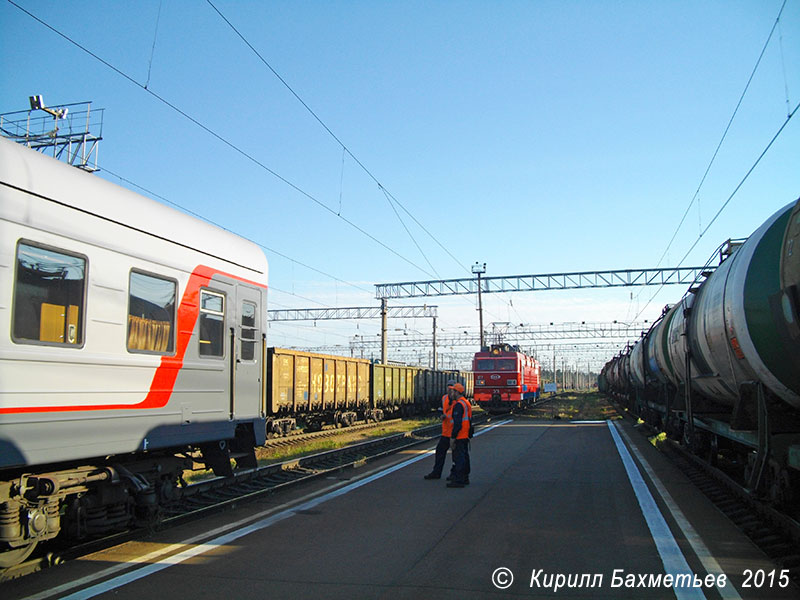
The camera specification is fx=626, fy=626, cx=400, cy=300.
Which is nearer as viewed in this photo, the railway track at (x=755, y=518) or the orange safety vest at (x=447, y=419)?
the railway track at (x=755, y=518)

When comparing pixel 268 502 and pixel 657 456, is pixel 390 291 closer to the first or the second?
pixel 657 456

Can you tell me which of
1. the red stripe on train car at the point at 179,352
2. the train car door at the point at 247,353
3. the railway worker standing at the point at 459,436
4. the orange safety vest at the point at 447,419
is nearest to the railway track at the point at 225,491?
the train car door at the point at 247,353

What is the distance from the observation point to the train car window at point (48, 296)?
4.97 meters

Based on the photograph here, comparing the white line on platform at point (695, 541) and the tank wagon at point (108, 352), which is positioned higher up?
the tank wagon at point (108, 352)

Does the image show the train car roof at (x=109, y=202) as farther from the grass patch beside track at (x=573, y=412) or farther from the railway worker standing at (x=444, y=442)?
the grass patch beside track at (x=573, y=412)

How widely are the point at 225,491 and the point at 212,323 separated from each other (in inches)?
111

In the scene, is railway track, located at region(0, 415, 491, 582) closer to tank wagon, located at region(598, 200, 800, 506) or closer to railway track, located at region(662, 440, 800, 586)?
railway track, located at region(662, 440, 800, 586)

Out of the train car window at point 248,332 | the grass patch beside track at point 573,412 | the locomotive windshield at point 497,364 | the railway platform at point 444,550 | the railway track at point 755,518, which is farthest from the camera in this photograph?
the locomotive windshield at point 497,364

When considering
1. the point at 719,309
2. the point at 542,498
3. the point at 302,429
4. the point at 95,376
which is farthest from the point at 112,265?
the point at 302,429

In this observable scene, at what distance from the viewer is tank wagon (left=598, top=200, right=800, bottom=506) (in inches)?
243

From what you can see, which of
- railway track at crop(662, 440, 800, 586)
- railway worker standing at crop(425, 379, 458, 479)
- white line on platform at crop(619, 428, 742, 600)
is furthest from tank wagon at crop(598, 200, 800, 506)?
railway worker standing at crop(425, 379, 458, 479)

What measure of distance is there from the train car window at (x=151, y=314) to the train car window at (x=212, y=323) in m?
0.61

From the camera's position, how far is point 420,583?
17.6 feet

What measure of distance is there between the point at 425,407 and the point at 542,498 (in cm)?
2638
